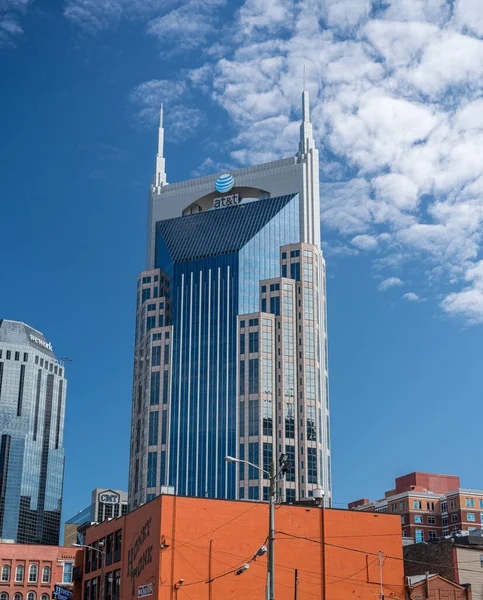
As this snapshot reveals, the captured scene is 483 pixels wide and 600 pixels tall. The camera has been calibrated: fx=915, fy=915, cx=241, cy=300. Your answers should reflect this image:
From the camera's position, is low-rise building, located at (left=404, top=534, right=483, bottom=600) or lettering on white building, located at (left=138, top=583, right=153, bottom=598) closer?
lettering on white building, located at (left=138, top=583, right=153, bottom=598)

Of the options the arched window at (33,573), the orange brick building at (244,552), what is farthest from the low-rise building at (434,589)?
the arched window at (33,573)

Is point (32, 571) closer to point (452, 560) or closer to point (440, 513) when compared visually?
point (452, 560)

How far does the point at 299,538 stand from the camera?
290ft

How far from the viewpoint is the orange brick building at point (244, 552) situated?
83.4 metres

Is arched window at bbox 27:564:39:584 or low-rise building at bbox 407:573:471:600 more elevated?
arched window at bbox 27:564:39:584

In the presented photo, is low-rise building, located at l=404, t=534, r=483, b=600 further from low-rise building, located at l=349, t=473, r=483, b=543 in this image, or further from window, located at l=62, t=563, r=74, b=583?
low-rise building, located at l=349, t=473, r=483, b=543

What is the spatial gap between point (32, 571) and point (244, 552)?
84004 millimetres

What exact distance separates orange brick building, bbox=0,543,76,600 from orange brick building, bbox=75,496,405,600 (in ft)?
224

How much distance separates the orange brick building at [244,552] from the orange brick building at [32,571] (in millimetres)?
68420

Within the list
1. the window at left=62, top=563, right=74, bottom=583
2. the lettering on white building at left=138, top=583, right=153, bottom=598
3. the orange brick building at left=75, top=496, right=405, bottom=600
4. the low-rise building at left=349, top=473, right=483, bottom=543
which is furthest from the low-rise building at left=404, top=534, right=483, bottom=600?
the low-rise building at left=349, top=473, right=483, bottom=543

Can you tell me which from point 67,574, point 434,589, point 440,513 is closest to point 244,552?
point 434,589

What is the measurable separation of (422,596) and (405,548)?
652 inches

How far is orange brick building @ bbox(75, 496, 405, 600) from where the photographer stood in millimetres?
83375

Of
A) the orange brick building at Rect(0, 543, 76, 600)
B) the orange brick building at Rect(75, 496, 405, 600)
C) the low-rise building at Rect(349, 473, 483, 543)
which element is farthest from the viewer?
the low-rise building at Rect(349, 473, 483, 543)
